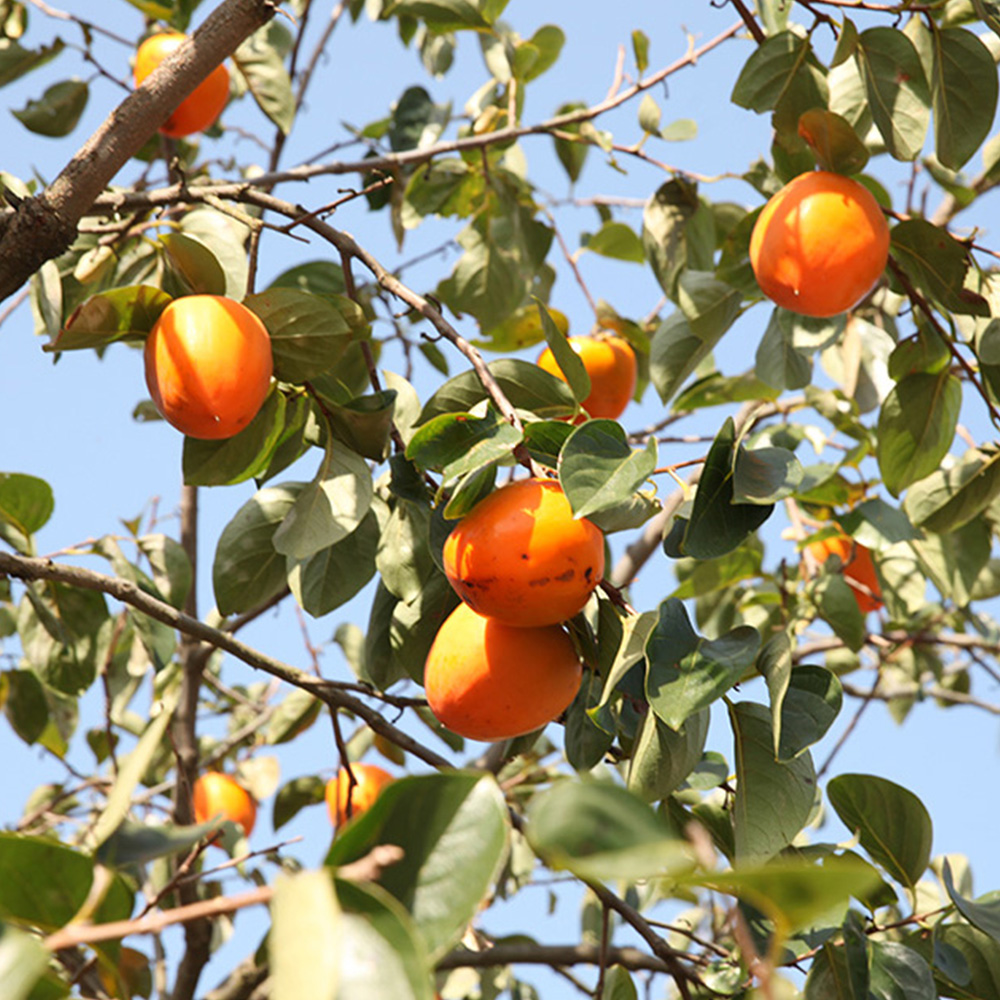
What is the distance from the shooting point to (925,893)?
1988 mm

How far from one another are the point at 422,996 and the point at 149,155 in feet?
8.04

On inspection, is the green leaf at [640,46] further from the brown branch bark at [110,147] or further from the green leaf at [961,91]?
the brown branch bark at [110,147]

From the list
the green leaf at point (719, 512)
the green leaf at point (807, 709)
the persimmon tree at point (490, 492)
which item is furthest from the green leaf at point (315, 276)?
the green leaf at point (807, 709)

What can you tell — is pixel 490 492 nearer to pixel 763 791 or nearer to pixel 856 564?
pixel 763 791

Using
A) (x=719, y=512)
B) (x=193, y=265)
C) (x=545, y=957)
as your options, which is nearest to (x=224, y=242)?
(x=193, y=265)

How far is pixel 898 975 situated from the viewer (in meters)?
1.22

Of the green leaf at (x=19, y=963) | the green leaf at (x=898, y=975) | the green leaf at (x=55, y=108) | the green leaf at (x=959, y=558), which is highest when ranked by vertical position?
the green leaf at (x=55, y=108)

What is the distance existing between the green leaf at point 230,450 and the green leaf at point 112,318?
0.17 metres

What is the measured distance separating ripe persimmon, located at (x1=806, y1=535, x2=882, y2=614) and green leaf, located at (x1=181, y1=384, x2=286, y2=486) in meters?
1.43

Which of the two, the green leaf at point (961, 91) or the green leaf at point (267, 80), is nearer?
the green leaf at point (961, 91)

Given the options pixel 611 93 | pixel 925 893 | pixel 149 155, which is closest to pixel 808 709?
pixel 925 893

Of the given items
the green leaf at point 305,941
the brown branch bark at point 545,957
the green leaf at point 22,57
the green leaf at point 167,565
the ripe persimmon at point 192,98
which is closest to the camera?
the green leaf at point 305,941

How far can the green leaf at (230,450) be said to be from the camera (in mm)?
1452

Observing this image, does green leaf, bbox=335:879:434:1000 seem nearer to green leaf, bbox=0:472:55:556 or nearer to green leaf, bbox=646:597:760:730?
green leaf, bbox=646:597:760:730
